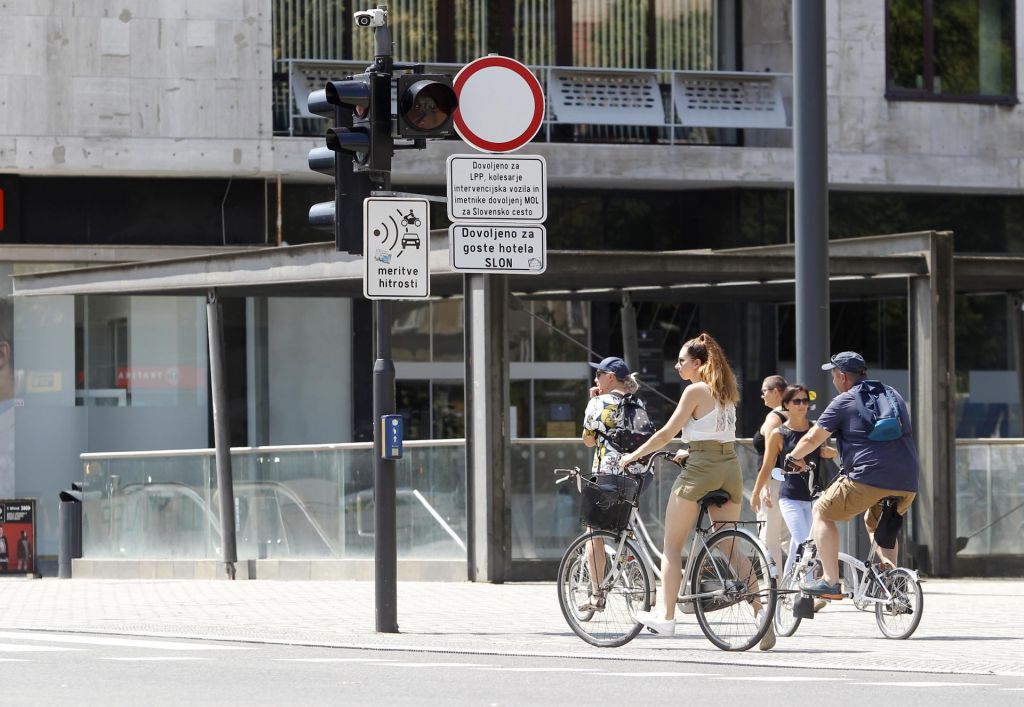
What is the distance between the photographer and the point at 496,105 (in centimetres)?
1177

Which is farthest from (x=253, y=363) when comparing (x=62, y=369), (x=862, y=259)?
(x=862, y=259)

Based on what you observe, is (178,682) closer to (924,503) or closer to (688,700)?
(688,700)

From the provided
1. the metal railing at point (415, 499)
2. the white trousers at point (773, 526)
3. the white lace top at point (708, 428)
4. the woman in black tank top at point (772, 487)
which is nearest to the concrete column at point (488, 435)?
the metal railing at point (415, 499)

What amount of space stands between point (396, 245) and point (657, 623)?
277cm

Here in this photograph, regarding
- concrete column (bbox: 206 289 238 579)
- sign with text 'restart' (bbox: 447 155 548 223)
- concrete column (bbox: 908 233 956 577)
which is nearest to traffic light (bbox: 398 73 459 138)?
sign with text 'restart' (bbox: 447 155 548 223)

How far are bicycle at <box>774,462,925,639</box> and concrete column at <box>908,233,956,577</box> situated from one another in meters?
5.27

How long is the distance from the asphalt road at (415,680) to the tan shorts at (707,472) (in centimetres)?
97

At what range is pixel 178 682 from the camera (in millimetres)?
8977

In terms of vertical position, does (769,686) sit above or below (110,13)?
below

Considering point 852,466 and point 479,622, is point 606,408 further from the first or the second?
point 479,622

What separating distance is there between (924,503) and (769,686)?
8297 mm

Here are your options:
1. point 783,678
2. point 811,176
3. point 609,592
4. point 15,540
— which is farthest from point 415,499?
point 783,678

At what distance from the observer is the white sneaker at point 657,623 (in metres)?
10.5

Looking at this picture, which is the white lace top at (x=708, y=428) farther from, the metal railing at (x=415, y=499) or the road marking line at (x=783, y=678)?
the metal railing at (x=415, y=499)
